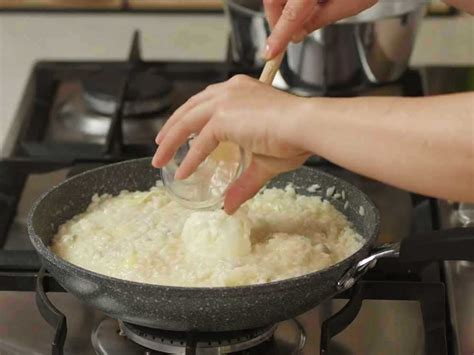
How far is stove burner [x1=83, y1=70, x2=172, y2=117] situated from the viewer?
1458 mm

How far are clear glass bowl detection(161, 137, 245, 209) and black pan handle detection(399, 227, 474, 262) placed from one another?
188 mm

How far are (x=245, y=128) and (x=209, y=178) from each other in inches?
6.8

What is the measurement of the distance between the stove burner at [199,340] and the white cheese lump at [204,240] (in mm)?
61

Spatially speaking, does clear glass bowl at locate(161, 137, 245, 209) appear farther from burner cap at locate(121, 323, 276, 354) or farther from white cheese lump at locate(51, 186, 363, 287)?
burner cap at locate(121, 323, 276, 354)

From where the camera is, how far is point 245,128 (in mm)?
891

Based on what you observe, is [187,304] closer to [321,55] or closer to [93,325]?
[93,325]

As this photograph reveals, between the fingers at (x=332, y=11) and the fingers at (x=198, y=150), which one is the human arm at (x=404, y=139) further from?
the fingers at (x=332, y=11)

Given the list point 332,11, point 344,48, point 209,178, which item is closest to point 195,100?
point 209,178

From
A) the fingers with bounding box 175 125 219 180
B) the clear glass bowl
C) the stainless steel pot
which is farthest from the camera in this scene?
the stainless steel pot

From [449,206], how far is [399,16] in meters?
0.29

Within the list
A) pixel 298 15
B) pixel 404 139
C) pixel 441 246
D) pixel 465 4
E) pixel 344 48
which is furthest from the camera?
pixel 344 48

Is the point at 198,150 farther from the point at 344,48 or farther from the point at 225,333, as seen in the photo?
the point at 344,48

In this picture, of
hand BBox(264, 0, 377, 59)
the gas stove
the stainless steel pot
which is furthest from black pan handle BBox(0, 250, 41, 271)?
the stainless steel pot

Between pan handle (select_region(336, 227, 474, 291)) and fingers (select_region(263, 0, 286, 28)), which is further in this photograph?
fingers (select_region(263, 0, 286, 28))
